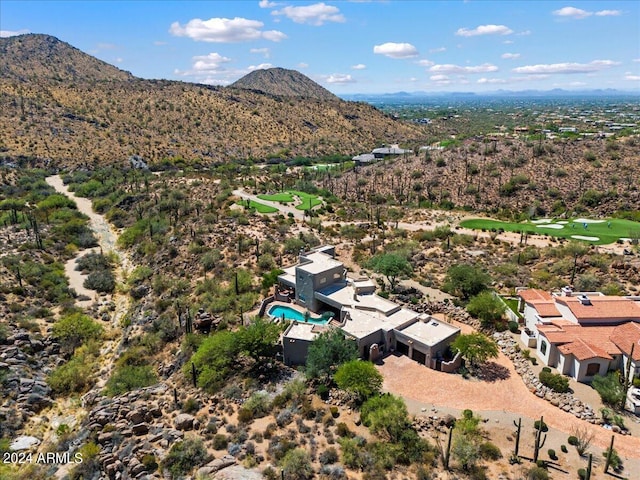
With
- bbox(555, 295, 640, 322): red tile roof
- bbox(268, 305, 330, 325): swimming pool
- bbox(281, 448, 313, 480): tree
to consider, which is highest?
bbox(555, 295, 640, 322): red tile roof

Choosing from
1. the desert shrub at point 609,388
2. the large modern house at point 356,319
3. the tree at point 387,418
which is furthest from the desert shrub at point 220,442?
the desert shrub at point 609,388

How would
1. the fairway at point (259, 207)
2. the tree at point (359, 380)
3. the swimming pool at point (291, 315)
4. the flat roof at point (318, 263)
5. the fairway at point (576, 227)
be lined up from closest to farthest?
the tree at point (359, 380)
the swimming pool at point (291, 315)
the flat roof at point (318, 263)
the fairway at point (576, 227)
the fairway at point (259, 207)

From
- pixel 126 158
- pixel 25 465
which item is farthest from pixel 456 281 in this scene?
pixel 126 158

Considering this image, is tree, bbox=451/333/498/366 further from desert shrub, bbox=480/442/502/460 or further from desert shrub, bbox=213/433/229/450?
desert shrub, bbox=213/433/229/450

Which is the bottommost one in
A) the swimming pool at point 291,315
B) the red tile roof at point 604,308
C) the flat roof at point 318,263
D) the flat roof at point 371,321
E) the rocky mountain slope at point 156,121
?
the swimming pool at point 291,315

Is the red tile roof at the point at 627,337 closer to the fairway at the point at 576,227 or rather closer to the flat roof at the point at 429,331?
the flat roof at the point at 429,331

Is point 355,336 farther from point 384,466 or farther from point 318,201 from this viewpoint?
point 318,201

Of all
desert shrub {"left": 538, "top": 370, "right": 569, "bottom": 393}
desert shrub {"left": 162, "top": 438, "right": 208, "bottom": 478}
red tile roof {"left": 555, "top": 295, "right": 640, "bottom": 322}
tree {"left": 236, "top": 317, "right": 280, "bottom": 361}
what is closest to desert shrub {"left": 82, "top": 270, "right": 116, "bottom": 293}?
tree {"left": 236, "top": 317, "right": 280, "bottom": 361}
